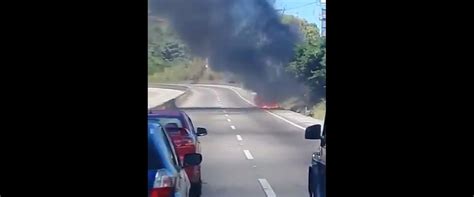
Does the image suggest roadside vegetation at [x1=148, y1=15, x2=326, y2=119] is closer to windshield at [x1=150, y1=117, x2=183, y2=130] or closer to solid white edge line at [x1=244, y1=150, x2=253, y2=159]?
windshield at [x1=150, y1=117, x2=183, y2=130]

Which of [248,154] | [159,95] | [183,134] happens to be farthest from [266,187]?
[159,95]

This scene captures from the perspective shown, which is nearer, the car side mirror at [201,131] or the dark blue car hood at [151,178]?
the dark blue car hood at [151,178]

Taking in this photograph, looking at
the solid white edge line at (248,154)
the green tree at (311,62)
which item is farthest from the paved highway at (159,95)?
the green tree at (311,62)

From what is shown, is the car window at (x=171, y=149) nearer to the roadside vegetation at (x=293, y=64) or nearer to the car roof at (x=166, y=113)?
the car roof at (x=166, y=113)

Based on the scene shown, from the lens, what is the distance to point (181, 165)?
117 inches

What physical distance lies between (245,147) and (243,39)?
1.76 feet

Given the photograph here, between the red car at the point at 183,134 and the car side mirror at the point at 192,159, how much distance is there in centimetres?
1

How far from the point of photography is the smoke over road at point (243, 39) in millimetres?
3098

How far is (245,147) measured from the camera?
3.08 metres
